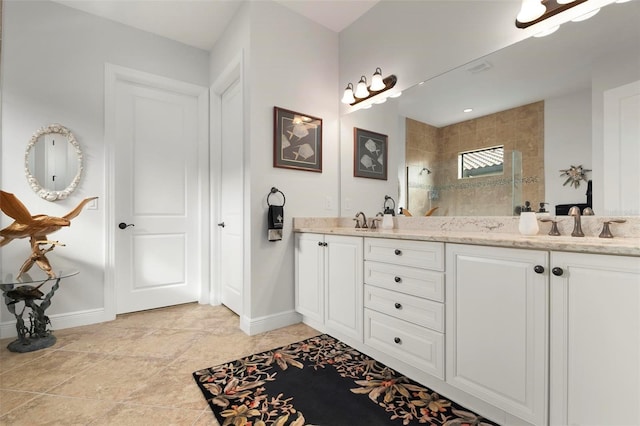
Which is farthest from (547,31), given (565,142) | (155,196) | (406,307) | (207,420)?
(155,196)

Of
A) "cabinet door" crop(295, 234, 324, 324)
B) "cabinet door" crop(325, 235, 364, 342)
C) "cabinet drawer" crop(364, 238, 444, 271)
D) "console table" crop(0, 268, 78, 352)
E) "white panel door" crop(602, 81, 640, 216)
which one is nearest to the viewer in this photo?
"white panel door" crop(602, 81, 640, 216)

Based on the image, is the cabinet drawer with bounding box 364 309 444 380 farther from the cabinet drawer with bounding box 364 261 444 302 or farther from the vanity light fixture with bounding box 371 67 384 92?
the vanity light fixture with bounding box 371 67 384 92

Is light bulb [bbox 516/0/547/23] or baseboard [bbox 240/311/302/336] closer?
light bulb [bbox 516/0/547/23]

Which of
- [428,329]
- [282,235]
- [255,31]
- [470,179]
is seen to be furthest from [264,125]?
[428,329]

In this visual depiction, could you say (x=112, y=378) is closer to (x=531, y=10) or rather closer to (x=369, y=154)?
(x=369, y=154)

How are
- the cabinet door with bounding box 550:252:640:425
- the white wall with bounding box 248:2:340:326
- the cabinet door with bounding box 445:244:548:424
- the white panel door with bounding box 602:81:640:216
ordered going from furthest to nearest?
the white wall with bounding box 248:2:340:326, the white panel door with bounding box 602:81:640:216, the cabinet door with bounding box 445:244:548:424, the cabinet door with bounding box 550:252:640:425

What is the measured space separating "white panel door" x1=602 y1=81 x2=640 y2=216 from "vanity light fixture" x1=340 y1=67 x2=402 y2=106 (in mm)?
1306

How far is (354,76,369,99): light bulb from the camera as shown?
8.45 feet

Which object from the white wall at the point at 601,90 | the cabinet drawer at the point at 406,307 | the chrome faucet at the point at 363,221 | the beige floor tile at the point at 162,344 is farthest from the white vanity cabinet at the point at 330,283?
the white wall at the point at 601,90

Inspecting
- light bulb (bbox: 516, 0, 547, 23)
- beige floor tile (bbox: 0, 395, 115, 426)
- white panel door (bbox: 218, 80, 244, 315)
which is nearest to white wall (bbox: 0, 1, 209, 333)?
white panel door (bbox: 218, 80, 244, 315)

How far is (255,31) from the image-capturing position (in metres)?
2.41

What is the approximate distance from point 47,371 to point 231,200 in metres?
1.76

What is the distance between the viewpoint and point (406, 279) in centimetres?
166

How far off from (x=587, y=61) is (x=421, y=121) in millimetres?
943
